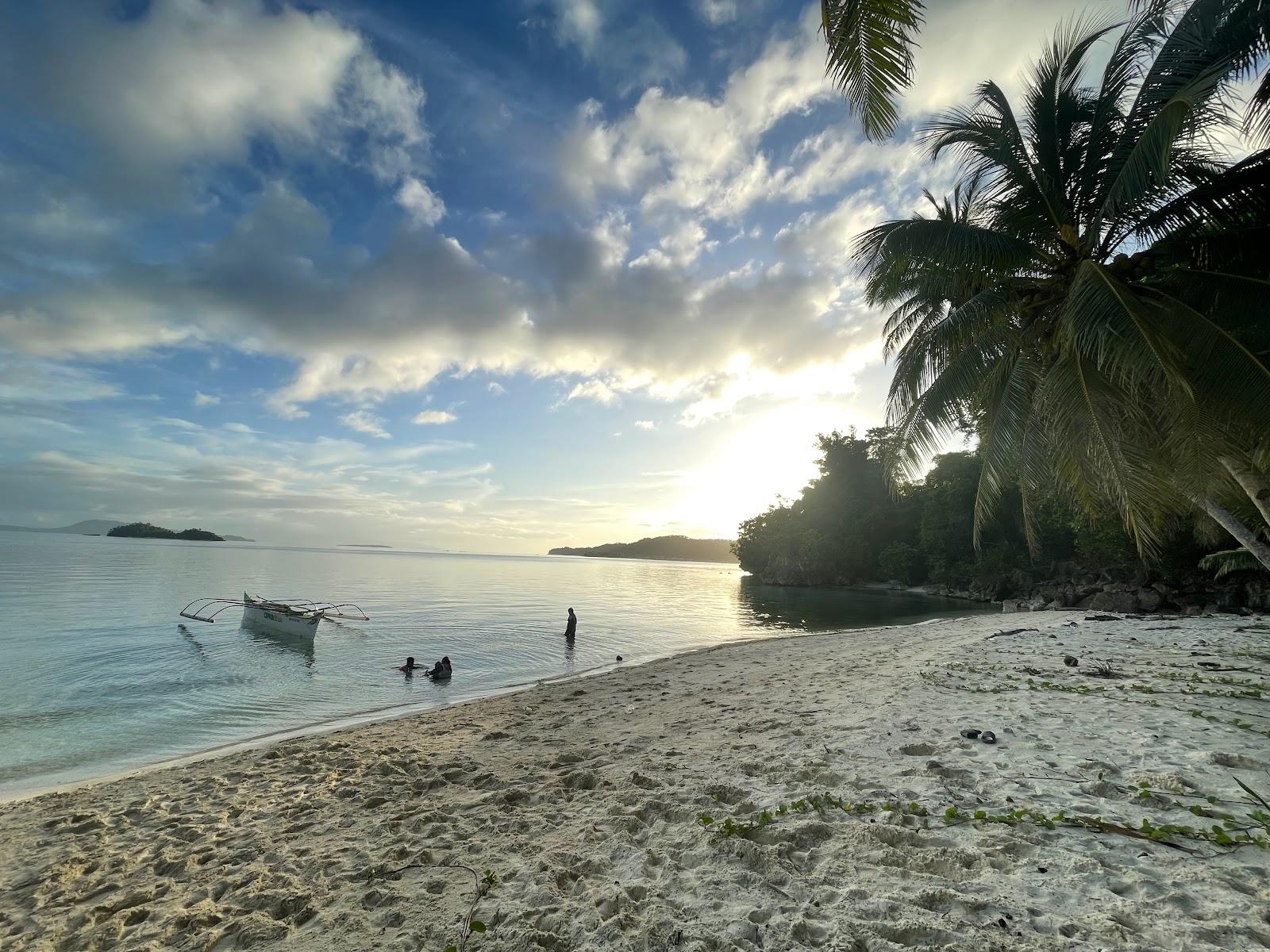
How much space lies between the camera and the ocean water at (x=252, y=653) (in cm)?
1109

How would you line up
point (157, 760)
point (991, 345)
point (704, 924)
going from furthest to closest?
point (991, 345), point (157, 760), point (704, 924)

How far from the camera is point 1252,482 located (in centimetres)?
817

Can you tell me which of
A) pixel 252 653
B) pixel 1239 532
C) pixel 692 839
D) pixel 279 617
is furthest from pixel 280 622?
pixel 1239 532

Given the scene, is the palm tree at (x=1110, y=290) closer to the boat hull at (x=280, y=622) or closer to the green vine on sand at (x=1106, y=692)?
the green vine on sand at (x=1106, y=692)

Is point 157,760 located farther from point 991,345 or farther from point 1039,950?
point 991,345

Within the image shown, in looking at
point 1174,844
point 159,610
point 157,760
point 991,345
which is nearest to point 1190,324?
point 991,345

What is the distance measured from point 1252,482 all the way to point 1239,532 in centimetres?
185

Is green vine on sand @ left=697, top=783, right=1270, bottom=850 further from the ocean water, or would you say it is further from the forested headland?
the ocean water

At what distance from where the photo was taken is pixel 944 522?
47812 mm

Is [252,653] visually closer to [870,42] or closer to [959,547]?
[870,42]

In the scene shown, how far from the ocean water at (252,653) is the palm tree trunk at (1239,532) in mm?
15173

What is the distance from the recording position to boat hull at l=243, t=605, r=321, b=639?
21.3 m

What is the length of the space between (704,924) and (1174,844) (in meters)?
3.17

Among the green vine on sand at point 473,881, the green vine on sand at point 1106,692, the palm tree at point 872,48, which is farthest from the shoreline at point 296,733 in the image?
the palm tree at point 872,48
